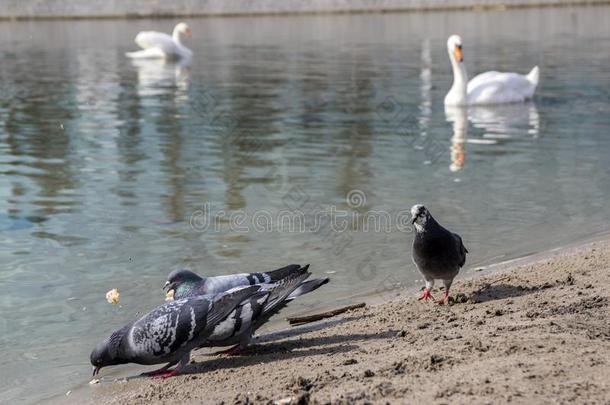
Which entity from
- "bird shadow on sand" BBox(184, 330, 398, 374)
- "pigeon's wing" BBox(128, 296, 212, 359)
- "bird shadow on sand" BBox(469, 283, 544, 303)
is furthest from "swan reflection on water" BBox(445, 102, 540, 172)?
"pigeon's wing" BBox(128, 296, 212, 359)

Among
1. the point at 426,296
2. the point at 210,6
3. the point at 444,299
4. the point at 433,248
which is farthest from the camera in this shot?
the point at 210,6

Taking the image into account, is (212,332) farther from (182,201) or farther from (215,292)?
(182,201)

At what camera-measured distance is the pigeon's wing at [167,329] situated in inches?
278

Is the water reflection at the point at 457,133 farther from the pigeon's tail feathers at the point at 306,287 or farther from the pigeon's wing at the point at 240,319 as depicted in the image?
the pigeon's wing at the point at 240,319

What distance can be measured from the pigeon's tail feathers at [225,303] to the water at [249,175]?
3.80ft

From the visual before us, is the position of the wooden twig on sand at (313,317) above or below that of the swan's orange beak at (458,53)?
below

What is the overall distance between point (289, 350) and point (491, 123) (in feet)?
43.2

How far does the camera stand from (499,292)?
27.7 ft

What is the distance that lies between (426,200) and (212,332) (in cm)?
627

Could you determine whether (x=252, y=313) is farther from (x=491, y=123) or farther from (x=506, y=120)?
(x=506, y=120)

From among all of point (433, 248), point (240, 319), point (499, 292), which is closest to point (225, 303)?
point (240, 319)

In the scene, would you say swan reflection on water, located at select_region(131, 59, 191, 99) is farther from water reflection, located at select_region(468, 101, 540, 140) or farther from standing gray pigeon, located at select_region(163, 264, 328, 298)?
standing gray pigeon, located at select_region(163, 264, 328, 298)

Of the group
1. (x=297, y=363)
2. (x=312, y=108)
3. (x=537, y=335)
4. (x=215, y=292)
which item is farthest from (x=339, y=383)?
(x=312, y=108)

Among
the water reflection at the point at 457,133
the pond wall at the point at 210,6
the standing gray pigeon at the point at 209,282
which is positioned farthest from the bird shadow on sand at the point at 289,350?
the pond wall at the point at 210,6
